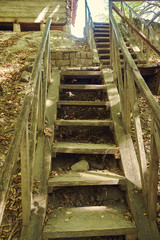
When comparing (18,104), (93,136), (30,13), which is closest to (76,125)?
(93,136)

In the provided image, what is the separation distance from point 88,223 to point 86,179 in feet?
1.44

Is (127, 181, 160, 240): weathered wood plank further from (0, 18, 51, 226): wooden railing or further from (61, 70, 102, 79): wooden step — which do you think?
(61, 70, 102, 79): wooden step

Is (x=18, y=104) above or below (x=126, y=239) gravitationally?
above

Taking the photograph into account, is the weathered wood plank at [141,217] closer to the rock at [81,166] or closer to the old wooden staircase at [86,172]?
the old wooden staircase at [86,172]

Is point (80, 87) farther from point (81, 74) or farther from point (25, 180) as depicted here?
point (25, 180)

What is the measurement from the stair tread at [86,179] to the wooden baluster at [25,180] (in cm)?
37

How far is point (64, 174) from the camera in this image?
2305 millimetres

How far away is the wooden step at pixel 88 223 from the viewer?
1751 mm

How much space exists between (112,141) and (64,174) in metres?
0.91

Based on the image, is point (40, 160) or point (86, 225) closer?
point (86, 225)

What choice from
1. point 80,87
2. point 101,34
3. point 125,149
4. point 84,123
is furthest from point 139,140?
point 101,34

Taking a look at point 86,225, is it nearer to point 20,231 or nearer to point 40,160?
point 20,231

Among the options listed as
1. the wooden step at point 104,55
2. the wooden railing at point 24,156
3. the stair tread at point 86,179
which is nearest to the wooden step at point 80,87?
the wooden railing at point 24,156

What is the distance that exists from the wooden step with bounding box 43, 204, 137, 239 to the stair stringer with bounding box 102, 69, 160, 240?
94 millimetres
